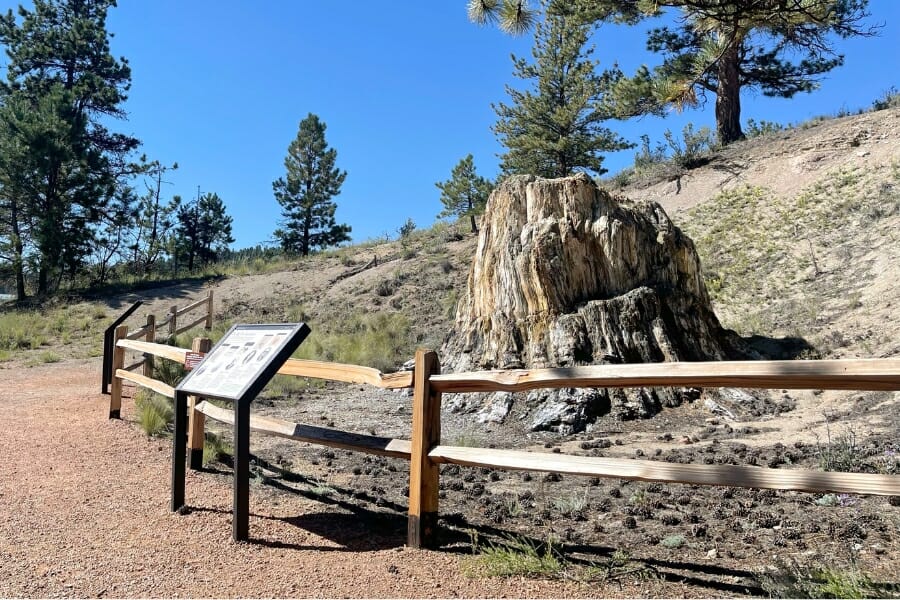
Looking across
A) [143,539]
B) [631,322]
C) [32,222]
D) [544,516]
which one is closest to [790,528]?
[544,516]

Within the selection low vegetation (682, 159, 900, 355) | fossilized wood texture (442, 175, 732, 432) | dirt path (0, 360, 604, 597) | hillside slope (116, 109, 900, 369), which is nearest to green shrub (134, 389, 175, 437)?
dirt path (0, 360, 604, 597)

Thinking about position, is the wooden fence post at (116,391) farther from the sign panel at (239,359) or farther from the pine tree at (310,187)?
the pine tree at (310,187)

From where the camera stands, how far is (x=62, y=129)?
2769cm

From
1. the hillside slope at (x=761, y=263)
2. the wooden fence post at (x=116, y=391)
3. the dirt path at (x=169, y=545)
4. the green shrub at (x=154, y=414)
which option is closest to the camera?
the dirt path at (x=169, y=545)

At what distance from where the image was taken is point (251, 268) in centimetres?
3234

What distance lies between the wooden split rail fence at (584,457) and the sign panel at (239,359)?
528 mm

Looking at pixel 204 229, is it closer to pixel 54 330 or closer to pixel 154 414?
pixel 54 330

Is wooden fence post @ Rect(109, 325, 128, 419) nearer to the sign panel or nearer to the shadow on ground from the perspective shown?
the shadow on ground

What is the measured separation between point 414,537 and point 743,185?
68.2 feet

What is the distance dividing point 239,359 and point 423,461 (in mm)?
1609

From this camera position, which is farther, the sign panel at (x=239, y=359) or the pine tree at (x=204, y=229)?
the pine tree at (x=204, y=229)

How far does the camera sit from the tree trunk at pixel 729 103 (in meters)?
24.0

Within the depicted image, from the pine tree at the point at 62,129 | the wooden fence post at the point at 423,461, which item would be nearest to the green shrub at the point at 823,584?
the wooden fence post at the point at 423,461

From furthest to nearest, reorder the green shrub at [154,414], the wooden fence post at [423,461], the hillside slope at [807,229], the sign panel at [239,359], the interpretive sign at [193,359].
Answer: the hillside slope at [807,229] → the green shrub at [154,414] → the interpretive sign at [193,359] → the sign panel at [239,359] → the wooden fence post at [423,461]
